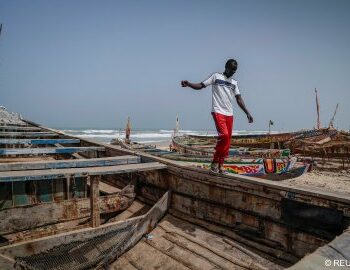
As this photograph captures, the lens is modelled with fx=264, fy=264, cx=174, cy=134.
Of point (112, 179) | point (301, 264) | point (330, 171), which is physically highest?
point (301, 264)

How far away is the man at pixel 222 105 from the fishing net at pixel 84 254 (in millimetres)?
1591

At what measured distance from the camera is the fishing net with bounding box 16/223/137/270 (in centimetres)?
306

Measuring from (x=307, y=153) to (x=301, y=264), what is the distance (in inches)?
612

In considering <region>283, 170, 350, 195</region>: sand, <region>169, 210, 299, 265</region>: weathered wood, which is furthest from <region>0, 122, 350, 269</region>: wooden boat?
<region>283, 170, 350, 195</region>: sand

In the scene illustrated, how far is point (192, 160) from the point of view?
24.2 ft

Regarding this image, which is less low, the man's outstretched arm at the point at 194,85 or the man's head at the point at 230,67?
the man's head at the point at 230,67

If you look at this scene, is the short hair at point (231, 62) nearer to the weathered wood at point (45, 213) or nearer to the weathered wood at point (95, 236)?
the weathered wood at point (95, 236)

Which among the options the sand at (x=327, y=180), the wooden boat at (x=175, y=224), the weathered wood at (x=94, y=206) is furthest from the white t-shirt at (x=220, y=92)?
the sand at (x=327, y=180)

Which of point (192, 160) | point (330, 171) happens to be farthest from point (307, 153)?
point (192, 160)

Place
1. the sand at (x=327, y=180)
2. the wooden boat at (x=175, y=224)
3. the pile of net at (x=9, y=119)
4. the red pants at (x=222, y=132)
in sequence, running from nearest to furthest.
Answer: the wooden boat at (x=175, y=224) < the red pants at (x=222, y=132) < the sand at (x=327, y=180) < the pile of net at (x=9, y=119)

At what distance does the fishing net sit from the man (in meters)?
1.59

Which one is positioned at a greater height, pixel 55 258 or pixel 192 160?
pixel 192 160

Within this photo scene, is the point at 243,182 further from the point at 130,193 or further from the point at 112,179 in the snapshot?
the point at 112,179

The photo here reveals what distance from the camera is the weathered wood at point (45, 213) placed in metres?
3.73
